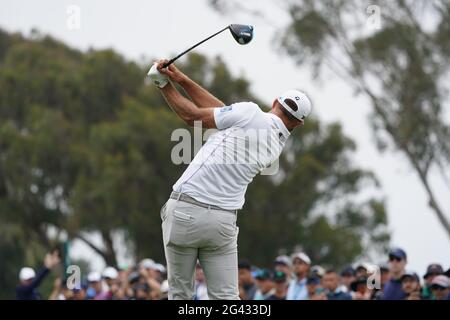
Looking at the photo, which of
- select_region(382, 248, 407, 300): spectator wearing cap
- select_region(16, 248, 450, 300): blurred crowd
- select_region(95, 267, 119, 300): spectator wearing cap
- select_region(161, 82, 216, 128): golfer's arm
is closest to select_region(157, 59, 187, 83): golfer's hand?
select_region(161, 82, 216, 128): golfer's arm

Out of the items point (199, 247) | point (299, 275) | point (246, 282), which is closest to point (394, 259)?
point (299, 275)

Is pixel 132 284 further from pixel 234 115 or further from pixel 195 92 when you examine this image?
pixel 234 115

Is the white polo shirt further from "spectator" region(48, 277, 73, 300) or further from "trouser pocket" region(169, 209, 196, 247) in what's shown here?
"spectator" region(48, 277, 73, 300)

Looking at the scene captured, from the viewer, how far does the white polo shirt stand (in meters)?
9.28

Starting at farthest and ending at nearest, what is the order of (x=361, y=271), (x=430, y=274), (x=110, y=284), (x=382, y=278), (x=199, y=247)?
(x=110, y=284) → (x=361, y=271) → (x=382, y=278) → (x=430, y=274) → (x=199, y=247)

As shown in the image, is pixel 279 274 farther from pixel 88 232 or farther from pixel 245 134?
pixel 88 232

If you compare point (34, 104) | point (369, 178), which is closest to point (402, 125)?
point (369, 178)

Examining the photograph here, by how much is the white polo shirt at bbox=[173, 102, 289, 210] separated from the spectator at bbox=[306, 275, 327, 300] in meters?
5.71

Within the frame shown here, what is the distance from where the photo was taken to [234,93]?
145 ft

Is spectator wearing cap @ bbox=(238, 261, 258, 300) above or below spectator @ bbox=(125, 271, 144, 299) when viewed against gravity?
below

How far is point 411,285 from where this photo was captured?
1355cm

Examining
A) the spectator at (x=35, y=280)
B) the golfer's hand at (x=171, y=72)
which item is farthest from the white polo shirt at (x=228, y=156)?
the spectator at (x=35, y=280)

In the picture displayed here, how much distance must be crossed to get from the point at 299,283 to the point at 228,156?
22.4ft
